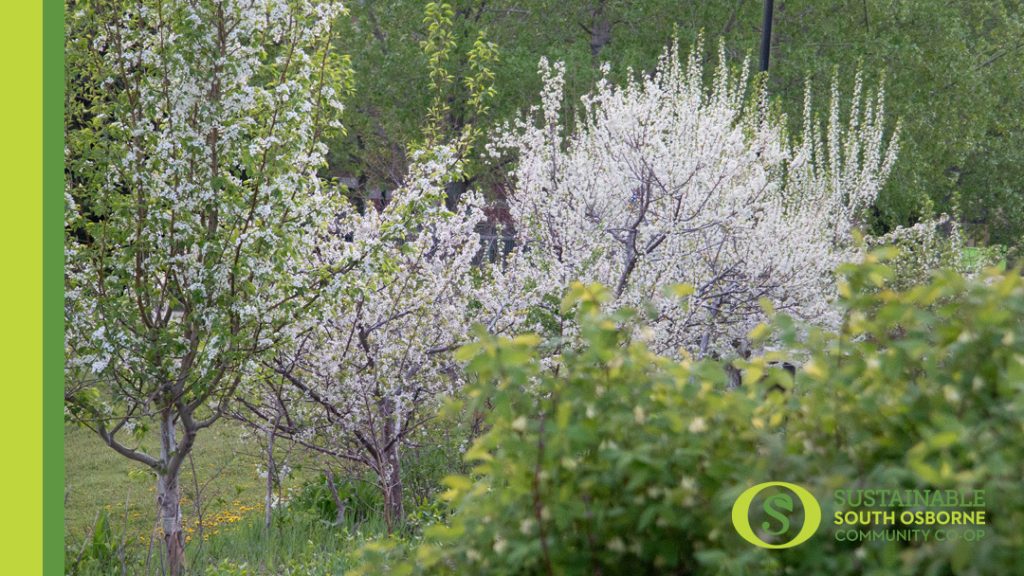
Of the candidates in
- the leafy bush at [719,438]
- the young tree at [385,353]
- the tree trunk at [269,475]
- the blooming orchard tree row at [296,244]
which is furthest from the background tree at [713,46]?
the leafy bush at [719,438]

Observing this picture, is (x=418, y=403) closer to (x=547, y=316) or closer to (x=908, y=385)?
(x=547, y=316)

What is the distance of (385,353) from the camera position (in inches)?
263

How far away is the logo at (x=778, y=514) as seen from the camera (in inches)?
79.0

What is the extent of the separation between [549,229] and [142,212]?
3602mm

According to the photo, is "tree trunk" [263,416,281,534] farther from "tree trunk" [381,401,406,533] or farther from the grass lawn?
"tree trunk" [381,401,406,533]

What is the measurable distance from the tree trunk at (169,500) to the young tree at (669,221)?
2580mm

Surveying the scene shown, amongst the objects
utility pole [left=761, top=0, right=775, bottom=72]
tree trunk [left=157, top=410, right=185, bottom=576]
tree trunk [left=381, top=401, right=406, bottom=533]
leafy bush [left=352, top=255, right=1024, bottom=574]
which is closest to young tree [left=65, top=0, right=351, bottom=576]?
tree trunk [left=157, top=410, right=185, bottom=576]

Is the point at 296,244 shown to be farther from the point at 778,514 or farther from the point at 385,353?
the point at 778,514

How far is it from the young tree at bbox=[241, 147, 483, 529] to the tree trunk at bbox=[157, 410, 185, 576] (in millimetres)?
634

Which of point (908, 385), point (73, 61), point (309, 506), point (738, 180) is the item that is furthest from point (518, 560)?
point (738, 180)

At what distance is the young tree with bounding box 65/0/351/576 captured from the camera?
5.18 m

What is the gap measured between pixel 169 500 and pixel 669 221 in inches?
158

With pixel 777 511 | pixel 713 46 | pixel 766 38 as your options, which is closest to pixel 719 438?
pixel 777 511

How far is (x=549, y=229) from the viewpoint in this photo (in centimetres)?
811
